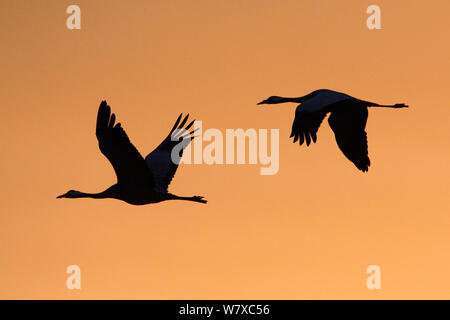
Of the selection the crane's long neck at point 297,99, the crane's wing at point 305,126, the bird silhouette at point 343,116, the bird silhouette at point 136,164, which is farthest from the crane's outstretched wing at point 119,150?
the crane's long neck at point 297,99

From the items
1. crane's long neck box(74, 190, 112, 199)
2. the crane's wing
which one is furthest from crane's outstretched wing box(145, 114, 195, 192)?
the crane's wing

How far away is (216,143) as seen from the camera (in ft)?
96.1

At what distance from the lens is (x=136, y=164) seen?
24234 mm

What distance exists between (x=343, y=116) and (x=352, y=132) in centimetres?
39

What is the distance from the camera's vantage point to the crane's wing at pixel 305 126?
23.8 meters

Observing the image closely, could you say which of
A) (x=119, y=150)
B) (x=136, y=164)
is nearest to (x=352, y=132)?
(x=136, y=164)

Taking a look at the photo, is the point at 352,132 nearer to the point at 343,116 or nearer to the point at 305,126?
the point at 343,116

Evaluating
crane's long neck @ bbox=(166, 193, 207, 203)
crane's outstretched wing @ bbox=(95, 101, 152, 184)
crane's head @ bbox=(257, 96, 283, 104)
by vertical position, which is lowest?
crane's long neck @ bbox=(166, 193, 207, 203)

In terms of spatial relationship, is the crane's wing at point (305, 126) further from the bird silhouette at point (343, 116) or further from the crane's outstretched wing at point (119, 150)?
the crane's outstretched wing at point (119, 150)

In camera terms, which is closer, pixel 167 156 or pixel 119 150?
pixel 119 150

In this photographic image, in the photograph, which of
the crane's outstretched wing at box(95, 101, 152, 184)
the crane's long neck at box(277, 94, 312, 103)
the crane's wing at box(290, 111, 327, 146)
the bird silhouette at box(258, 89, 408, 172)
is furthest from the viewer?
the crane's long neck at box(277, 94, 312, 103)

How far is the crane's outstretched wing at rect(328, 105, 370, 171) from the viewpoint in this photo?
26.2 metres

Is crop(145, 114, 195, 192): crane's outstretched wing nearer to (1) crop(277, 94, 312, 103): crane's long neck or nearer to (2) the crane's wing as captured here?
(1) crop(277, 94, 312, 103): crane's long neck

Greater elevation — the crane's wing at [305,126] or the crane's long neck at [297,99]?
the crane's long neck at [297,99]
